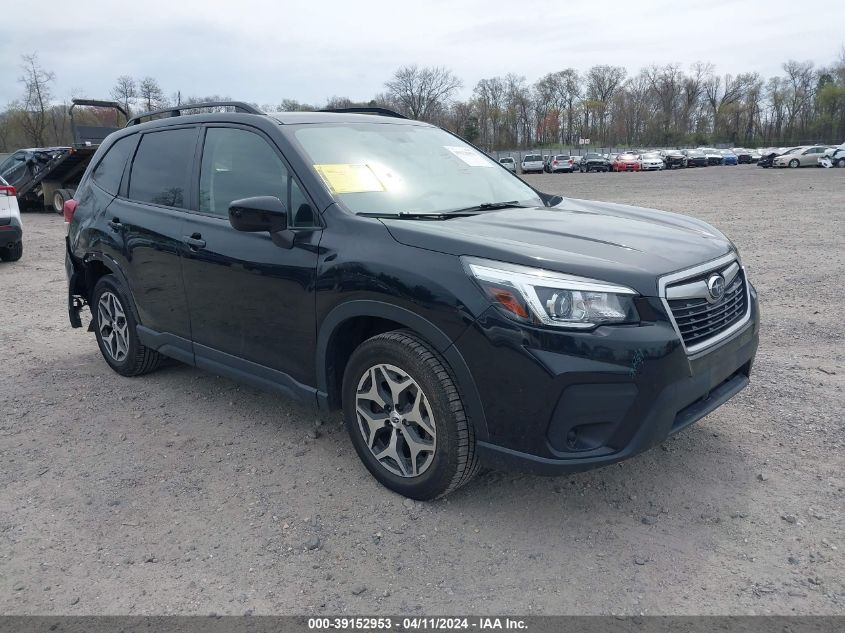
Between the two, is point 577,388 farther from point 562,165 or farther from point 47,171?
point 562,165

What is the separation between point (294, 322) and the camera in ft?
11.7

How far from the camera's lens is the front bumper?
2664 mm

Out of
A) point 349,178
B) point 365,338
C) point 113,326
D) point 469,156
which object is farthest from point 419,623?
point 113,326

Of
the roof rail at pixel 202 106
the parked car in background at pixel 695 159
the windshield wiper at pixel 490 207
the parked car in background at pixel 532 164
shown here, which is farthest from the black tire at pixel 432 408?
the parked car in background at pixel 695 159

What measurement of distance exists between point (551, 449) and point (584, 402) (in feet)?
0.81

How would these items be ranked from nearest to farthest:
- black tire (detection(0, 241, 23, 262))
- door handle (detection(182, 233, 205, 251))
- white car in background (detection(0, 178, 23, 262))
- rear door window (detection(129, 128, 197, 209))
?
door handle (detection(182, 233, 205, 251)), rear door window (detection(129, 128, 197, 209)), white car in background (detection(0, 178, 23, 262)), black tire (detection(0, 241, 23, 262))

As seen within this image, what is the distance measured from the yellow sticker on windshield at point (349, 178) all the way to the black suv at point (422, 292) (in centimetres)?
1

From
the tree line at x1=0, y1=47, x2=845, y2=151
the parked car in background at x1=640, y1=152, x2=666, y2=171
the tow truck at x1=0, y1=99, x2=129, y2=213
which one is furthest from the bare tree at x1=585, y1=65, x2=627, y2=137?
the tow truck at x1=0, y1=99, x2=129, y2=213

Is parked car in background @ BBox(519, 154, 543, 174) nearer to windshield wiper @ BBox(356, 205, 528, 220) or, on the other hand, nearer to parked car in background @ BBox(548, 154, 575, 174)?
parked car in background @ BBox(548, 154, 575, 174)

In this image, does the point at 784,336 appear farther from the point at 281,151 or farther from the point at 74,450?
the point at 74,450

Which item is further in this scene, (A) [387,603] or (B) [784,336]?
(B) [784,336]

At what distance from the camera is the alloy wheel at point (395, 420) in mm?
3109

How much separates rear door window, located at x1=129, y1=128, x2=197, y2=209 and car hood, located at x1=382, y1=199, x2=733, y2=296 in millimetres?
1770

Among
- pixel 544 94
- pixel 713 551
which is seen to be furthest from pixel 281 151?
pixel 544 94
